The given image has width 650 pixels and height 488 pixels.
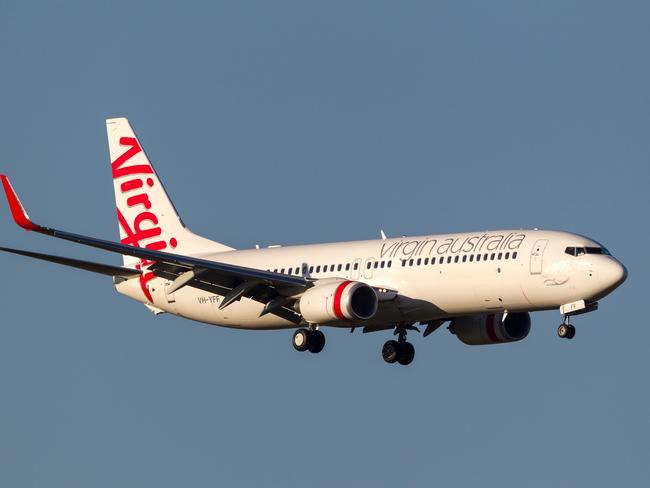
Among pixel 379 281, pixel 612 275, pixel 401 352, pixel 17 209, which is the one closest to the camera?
pixel 17 209

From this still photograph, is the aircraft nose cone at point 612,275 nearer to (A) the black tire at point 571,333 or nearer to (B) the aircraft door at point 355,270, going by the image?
(A) the black tire at point 571,333

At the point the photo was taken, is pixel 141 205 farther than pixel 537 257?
Yes

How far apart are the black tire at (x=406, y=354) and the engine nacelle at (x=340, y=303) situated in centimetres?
643

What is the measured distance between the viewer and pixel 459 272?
228 feet

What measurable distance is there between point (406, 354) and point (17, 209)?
2009 centimetres

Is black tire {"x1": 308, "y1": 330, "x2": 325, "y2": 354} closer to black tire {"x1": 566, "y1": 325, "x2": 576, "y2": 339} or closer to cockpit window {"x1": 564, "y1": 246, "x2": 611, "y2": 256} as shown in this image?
black tire {"x1": 566, "y1": 325, "x2": 576, "y2": 339}

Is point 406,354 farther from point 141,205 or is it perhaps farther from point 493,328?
point 141,205

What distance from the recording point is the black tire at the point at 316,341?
238 feet

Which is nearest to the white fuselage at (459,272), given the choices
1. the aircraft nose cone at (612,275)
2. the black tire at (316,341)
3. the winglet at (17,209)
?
the aircraft nose cone at (612,275)

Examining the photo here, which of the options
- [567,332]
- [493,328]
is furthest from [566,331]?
[493,328]

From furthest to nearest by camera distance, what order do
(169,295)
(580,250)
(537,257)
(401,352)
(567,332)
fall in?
(169,295) → (401,352) → (537,257) → (580,250) → (567,332)

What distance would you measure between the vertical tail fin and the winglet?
15.8 metres

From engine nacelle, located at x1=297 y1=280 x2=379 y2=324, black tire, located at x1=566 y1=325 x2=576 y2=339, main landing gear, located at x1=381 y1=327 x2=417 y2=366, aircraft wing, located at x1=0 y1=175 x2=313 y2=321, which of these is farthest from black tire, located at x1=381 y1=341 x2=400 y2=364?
black tire, located at x1=566 y1=325 x2=576 y2=339

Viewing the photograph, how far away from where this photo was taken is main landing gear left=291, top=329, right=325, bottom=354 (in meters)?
72.6
